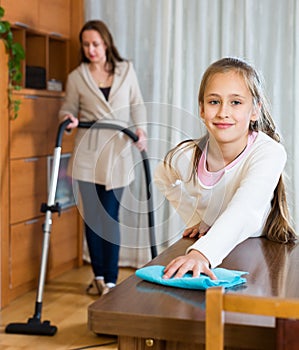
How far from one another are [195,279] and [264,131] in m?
0.65

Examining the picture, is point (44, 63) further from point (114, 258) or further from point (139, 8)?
point (114, 258)

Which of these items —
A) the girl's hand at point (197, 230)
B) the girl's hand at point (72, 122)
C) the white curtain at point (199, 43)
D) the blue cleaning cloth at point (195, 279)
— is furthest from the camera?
the white curtain at point (199, 43)

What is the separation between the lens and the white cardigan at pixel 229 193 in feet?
4.67

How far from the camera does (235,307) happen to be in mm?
896

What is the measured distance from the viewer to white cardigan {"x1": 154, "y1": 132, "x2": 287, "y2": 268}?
142cm

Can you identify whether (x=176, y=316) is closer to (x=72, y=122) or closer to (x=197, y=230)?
(x=197, y=230)

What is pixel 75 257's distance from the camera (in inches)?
177

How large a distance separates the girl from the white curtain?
6.97 ft

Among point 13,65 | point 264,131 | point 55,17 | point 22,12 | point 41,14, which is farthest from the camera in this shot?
point 55,17

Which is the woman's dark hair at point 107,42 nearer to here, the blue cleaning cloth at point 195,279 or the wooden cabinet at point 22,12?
the wooden cabinet at point 22,12

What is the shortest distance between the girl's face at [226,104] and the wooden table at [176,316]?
13.2 inches

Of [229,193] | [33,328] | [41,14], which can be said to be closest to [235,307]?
[229,193]

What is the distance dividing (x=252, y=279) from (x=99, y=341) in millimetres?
1901

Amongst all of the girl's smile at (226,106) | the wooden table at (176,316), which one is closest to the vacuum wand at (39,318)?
the girl's smile at (226,106)
